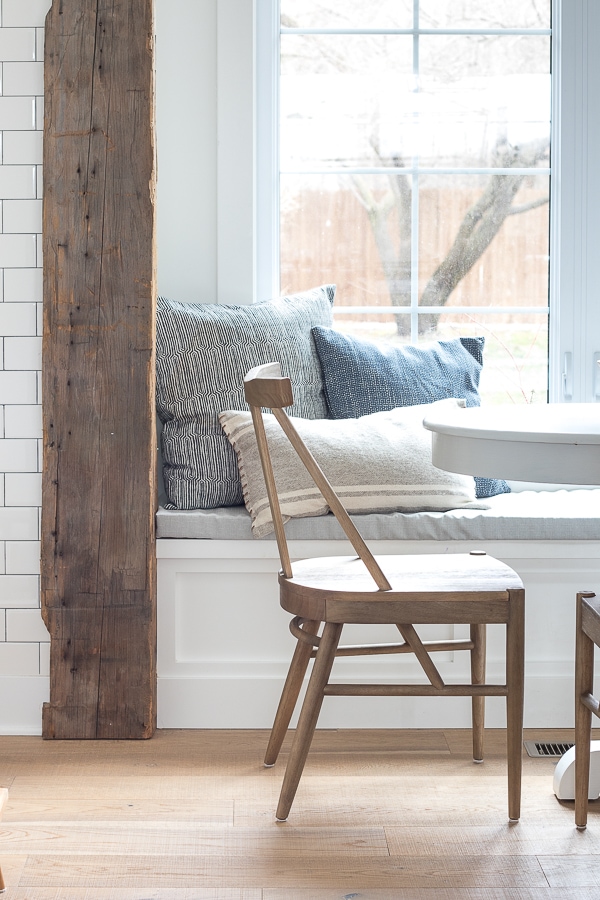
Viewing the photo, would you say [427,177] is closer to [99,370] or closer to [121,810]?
[99,370]

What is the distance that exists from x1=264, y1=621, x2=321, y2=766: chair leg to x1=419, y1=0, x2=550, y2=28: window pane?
6.97ft

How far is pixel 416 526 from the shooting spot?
8.50 ft

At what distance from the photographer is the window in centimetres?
316

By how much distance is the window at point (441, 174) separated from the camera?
3156 millimetres

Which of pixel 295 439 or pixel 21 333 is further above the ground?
pixel 21 333

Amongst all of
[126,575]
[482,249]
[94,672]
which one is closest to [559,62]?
[482,249]

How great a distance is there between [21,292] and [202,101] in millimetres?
966

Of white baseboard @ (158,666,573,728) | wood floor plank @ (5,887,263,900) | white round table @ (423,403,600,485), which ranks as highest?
white round table @ (423,403,600,485)

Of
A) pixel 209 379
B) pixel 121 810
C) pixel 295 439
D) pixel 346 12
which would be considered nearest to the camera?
pixel 295 439

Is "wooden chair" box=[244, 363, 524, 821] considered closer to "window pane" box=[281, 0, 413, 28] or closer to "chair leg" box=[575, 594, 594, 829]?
"chair leg" box=[575, 594, 594, 829]

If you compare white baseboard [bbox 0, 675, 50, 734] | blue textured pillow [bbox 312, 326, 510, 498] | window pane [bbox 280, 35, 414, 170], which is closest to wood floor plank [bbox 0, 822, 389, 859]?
white baseboard [bbox 0, 675, 50, 734]

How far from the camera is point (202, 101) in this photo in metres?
3.05

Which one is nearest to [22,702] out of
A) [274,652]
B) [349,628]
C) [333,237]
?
[274,652]

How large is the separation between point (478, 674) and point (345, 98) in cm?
196
